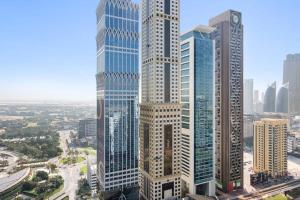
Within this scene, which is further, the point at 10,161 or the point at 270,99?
the point at 270,99

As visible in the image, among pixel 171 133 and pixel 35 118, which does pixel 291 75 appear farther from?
pixel 35 118

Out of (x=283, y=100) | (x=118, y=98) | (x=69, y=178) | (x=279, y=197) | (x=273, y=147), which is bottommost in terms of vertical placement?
(x=69, y=178)

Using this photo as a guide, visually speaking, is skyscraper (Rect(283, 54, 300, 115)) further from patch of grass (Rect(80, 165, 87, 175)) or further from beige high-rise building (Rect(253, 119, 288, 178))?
patch of grass (Rect(80, 165, 87, 175))

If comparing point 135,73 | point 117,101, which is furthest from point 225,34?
point 117,101

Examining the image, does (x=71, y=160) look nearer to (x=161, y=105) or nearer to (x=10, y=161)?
(x=10, y=161)

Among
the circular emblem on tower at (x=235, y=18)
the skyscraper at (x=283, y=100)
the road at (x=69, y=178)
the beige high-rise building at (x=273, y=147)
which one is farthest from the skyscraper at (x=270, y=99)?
the road at (x=69, y=178)

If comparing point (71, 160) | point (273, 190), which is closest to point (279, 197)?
point (273, 190)

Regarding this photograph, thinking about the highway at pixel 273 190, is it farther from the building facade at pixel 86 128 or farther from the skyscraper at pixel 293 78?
the skyscraper at pixel 293 78
